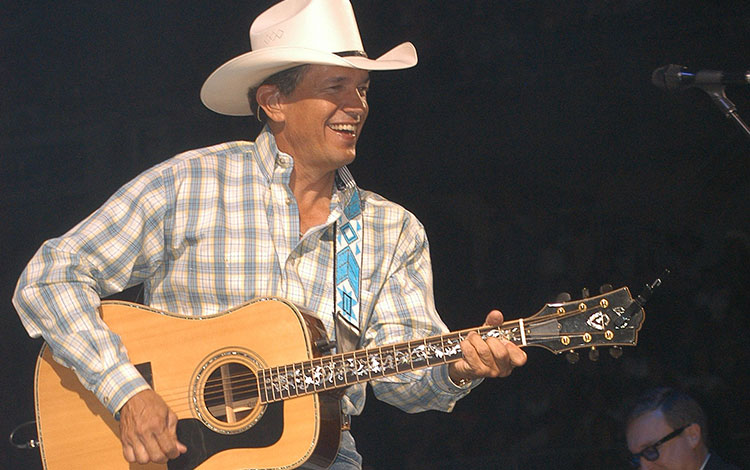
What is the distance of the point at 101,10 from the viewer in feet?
14.5

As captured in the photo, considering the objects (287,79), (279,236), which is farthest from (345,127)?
(279,236)

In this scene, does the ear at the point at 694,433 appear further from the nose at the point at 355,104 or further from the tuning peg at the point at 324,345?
the nose at the point at 355,104

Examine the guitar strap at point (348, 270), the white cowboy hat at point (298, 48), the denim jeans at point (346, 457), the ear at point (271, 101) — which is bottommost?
the denim jeans at point (346, 457)

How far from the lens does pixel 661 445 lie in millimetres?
4395

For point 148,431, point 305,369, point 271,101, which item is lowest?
point 148,431

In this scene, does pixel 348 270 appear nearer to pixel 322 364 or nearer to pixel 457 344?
pixel 322 364

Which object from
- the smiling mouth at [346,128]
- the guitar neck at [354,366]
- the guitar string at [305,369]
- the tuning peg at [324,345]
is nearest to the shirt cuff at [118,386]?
the guitar string at [305,369]

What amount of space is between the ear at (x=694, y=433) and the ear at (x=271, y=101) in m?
2.41

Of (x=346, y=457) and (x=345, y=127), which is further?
(x=345, y=127)

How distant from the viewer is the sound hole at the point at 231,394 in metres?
3.04

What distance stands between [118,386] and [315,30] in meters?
1.50

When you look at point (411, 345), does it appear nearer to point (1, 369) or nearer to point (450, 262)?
point (450, 262)

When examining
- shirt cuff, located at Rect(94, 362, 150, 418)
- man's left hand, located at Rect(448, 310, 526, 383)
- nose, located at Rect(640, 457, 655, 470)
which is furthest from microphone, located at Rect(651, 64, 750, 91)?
Result: nose, located at Rect(640, 457, 655, 470)

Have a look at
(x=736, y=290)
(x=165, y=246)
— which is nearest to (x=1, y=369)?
(x=165, y=246)
